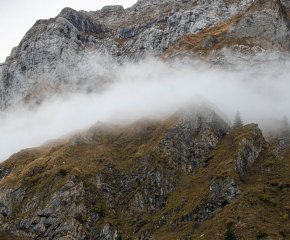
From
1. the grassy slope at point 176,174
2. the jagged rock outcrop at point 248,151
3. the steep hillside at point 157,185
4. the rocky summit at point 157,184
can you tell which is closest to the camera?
the grassy slope at point 176,174

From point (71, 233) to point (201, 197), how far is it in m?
45.6

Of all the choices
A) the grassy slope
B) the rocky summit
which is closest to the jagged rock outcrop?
the rocky summit

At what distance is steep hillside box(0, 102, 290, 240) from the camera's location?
94125mm

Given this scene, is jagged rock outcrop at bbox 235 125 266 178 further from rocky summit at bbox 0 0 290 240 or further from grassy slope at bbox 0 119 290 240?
grassy slope at bbox 0 119 290 240

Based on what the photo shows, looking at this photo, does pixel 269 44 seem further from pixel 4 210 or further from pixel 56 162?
pixel 4 210

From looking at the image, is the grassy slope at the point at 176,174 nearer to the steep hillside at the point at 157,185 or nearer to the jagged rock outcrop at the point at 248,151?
the steep hillside at the point at 157,185

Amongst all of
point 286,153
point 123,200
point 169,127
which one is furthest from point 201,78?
point 123,200

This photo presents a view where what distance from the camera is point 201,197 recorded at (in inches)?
4090

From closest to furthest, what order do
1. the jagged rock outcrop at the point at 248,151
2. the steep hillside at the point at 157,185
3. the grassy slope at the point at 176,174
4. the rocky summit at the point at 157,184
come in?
the grassy slope at the point at 176,174
the rocky summit at the point at 157,184
the steep hillside at the point at 157,185
the jagged rock outcrop at the point at 248,151

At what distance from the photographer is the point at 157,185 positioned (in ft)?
394

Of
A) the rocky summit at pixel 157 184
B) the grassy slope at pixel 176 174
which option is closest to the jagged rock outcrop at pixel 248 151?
the rocky summit at pixel 157 184

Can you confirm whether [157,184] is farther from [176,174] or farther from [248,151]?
[248,151]

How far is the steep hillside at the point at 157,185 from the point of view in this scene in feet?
309

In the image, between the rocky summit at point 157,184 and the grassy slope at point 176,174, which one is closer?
the grassy slope at point 176,174
